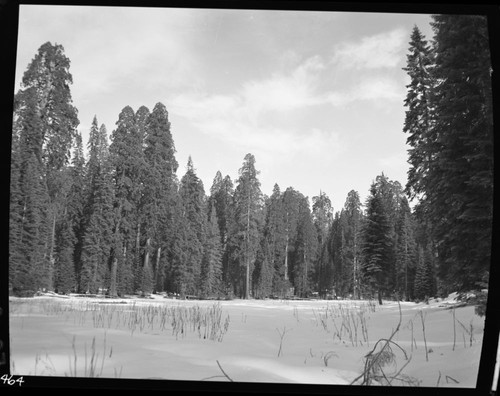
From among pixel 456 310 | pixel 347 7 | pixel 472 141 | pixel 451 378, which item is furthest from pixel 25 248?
pixel 472 141

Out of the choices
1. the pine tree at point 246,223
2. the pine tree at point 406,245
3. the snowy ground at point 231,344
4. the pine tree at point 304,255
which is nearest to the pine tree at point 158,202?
the snowy ground at point 231,344

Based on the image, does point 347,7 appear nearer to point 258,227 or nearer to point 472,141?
point 472,141

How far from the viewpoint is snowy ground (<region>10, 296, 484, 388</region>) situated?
430 centimetres

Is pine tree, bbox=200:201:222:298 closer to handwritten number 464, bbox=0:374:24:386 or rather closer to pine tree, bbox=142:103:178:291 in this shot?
pine tree, bbox=142:103:178:291

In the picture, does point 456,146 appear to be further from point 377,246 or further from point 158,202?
point 158,202

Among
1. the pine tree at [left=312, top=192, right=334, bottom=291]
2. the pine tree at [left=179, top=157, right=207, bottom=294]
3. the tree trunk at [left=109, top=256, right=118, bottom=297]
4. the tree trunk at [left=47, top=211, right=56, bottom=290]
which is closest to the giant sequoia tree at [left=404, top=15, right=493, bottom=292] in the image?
the pine tree at [left=312, top=192, right=334, bottom=291]

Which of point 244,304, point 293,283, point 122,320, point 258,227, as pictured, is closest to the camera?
point 122,320

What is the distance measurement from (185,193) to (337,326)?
128 inches

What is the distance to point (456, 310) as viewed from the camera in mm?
5418

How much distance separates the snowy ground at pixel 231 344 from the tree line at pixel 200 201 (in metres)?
0.46

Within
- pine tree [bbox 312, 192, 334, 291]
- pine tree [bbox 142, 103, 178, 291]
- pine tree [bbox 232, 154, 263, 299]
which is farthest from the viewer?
pine tree [bbox 312, 192, 334, 291]

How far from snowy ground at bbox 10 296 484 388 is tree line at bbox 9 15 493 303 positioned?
18.3 inches

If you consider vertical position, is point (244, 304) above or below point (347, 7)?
below

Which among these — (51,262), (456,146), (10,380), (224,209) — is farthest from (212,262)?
(456,146)
